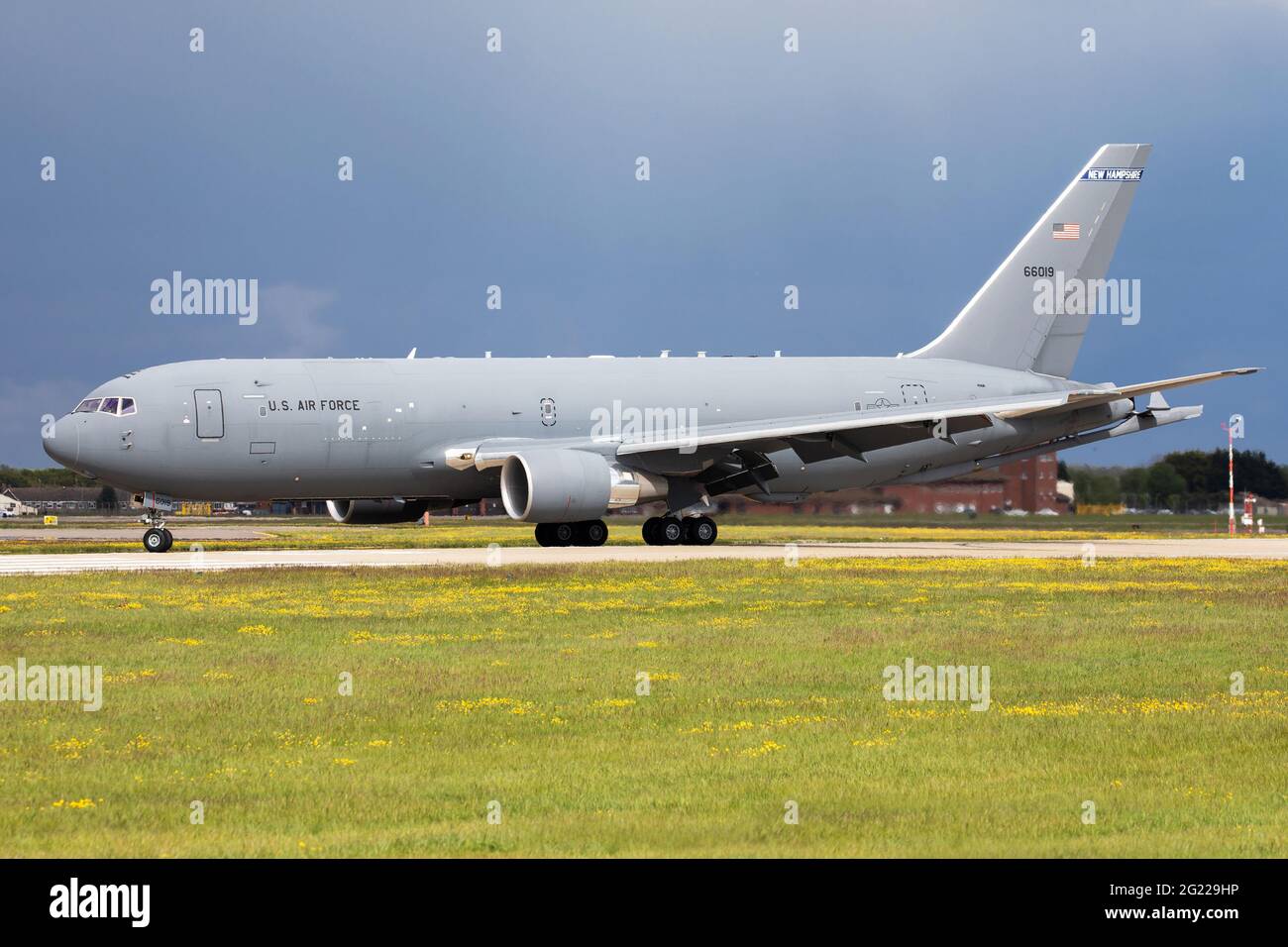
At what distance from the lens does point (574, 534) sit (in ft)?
119

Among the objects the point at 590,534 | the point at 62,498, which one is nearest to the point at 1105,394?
the point at 590,534

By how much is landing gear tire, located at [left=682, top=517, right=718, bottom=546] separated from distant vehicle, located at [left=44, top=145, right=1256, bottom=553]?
0.17ft

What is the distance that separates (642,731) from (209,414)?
2391 centimetres

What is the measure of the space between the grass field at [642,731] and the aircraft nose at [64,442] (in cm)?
1269

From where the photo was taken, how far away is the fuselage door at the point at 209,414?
3272 cm

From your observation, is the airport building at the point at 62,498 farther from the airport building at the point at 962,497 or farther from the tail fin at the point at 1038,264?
the tail fin at the point at 1038,264

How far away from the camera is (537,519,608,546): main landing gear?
36094 mm

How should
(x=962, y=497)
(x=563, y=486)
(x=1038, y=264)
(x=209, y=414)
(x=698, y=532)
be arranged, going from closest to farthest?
(x=563, y=486)
(x=209, y=414)
(x=698, y=532)
(x=1038, y=264)
(x=962, y=497)

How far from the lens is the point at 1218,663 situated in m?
14.5

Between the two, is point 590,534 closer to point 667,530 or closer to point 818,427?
point 667,530

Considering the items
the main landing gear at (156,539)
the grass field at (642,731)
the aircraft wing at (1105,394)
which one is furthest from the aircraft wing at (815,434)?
the grass field at (642,731)

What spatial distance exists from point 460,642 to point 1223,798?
29.3 feet
